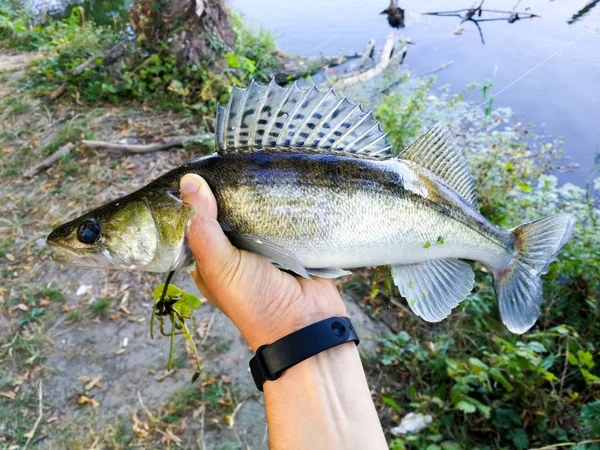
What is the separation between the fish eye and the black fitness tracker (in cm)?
94

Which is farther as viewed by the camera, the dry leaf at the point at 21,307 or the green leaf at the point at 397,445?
the dry leaf at the point at 21,307

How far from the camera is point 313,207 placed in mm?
2020

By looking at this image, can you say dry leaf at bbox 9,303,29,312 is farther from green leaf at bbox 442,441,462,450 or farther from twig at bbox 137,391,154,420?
green leaf at bbox 442,441,462,450

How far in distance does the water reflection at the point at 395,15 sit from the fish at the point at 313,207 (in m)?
10.9

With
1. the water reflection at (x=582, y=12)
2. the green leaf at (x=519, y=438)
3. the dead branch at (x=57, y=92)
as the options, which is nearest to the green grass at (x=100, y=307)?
the green leaf at (x=519, y=438)

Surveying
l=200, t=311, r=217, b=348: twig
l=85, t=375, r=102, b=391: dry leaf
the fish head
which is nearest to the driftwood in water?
l=200, t=311, r=217, b=348: twig

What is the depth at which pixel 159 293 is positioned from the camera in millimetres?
2186

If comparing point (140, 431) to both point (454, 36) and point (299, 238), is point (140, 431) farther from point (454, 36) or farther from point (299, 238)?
point (454, 36)

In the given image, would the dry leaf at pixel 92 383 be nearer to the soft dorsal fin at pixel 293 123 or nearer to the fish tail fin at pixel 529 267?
the soft dorsal fin at pixel 293 123

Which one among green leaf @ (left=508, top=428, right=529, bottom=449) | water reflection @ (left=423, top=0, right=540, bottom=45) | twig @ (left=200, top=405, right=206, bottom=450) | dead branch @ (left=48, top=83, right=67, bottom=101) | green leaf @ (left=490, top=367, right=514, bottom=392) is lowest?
twig @ (left=200, top=405, right=206, bottom=450)

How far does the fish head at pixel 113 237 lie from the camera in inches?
75.1

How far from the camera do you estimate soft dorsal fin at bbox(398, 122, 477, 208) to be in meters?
2.26

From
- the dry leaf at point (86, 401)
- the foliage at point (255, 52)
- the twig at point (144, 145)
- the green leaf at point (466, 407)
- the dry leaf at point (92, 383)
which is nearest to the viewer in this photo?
the green leaf at point (466, 407)

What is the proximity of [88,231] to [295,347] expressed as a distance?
110 cm
